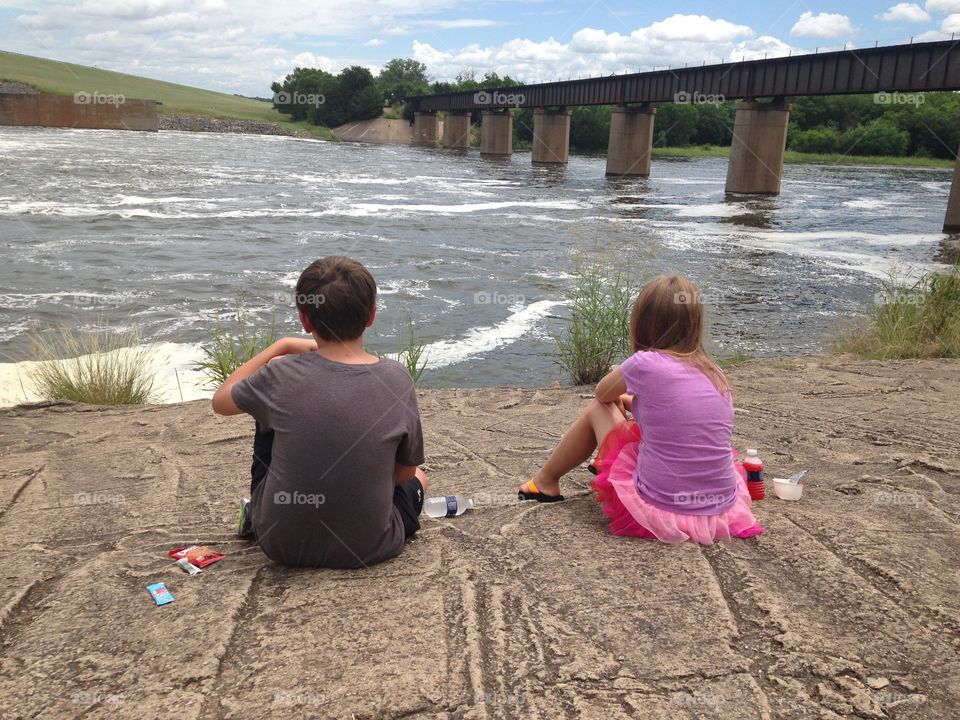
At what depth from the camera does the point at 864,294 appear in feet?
Answer: 61.7

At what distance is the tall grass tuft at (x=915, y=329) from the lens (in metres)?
9.19

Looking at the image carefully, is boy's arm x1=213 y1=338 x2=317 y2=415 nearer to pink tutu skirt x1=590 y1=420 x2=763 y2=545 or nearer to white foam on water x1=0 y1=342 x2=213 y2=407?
pink tutu skirt x1=590 y1=420 x2=763 y2=545

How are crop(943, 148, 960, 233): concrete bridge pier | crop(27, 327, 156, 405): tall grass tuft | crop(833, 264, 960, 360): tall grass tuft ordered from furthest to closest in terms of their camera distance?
crop(943, 148, 960, 233): concrete bridge pier
crop(833, 264, 960, 360): tall grass tuft
crop(27, 327, 156, 405): tall grass tuft

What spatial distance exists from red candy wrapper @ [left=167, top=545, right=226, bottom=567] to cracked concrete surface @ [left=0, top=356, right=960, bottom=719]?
0.17 feet

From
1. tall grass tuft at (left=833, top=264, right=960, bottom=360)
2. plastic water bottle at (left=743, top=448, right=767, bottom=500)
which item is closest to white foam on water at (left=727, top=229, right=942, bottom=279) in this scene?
tall grass tuft at (left=833, top=264, right=960, bottom=360)

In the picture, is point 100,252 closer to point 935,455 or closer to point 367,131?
point 935,455

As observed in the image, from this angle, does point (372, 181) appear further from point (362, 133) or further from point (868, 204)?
point (362, 133)

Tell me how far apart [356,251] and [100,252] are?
6028mm

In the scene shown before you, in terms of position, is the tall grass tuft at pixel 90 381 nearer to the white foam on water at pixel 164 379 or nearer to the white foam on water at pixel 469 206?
the white foam on water at pixel 164 379

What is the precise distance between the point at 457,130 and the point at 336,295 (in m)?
87.4

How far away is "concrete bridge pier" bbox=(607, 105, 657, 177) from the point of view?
59.1m

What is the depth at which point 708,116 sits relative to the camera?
292 feet

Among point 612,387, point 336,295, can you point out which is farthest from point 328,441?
point 612,387

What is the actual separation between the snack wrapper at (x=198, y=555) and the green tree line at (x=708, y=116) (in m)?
72.0
